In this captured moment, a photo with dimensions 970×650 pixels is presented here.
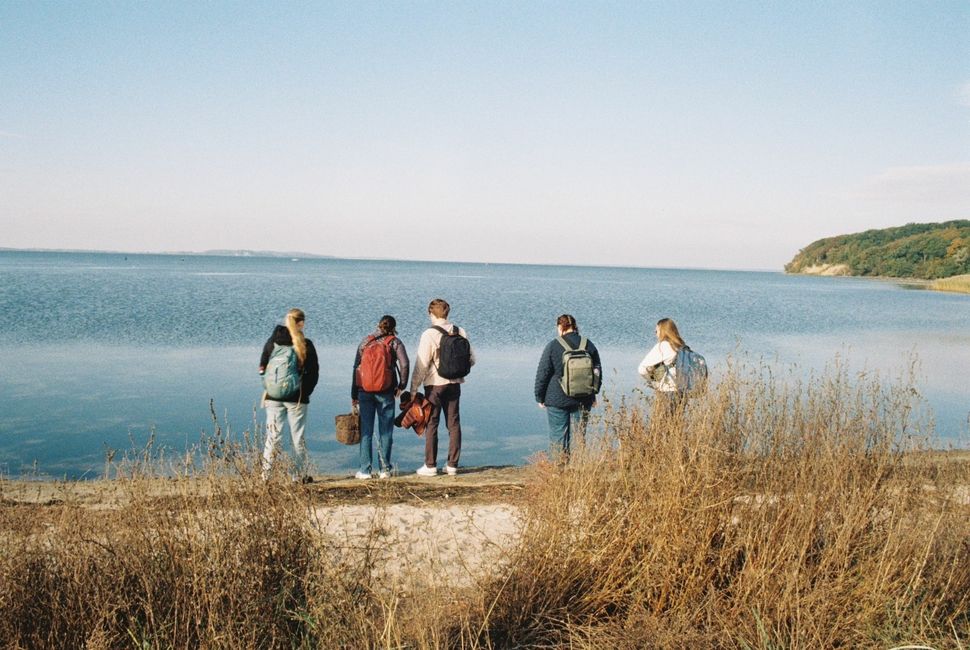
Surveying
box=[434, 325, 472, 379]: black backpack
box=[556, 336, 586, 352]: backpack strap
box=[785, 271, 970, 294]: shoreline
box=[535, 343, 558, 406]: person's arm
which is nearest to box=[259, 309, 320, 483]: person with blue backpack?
box=[434, 325, 472, 379]: black backpack

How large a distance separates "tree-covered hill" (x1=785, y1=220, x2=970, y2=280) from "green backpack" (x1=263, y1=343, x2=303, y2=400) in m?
130

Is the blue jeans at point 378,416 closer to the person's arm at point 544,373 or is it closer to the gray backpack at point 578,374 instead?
the person's arm at point 544,373

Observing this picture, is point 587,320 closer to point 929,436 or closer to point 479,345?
point 479,345

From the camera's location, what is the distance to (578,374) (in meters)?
8.63

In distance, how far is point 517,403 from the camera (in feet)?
53.7

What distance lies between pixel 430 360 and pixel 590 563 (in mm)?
4585

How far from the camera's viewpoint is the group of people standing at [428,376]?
841cm

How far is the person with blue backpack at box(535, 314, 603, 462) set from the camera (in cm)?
865

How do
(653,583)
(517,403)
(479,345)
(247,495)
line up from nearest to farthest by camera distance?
(247,495) → (653,583) → (517,403) → (479,345)

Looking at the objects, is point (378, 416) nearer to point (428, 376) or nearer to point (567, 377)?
point (428, 376)

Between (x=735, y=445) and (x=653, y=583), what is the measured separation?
1.47 m

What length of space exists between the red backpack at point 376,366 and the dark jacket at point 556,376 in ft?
5.78

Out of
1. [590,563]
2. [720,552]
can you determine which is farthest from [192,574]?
[720,552]

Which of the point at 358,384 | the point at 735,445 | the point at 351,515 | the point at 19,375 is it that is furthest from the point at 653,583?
the point at 19,375
